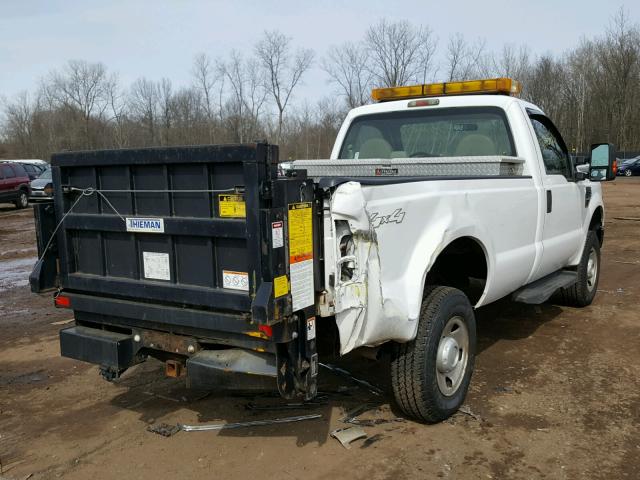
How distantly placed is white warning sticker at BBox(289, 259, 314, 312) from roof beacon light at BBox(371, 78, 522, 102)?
327 centimetres

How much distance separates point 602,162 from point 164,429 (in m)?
4.82

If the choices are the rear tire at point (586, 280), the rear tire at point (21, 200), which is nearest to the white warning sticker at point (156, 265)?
the rear tire at point (586, 280)

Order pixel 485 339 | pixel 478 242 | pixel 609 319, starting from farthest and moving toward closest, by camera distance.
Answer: pixel 609 319 → pixel 485 339 → pixel 478 242

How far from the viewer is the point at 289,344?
2898 mm

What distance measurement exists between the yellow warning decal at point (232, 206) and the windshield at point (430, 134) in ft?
9.22

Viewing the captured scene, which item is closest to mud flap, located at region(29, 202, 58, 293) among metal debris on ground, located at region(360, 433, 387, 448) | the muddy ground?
the muddy ground

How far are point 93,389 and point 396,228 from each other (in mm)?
2756

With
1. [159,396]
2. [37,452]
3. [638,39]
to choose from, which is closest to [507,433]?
[159,396]

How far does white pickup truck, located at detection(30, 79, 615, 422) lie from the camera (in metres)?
2.81

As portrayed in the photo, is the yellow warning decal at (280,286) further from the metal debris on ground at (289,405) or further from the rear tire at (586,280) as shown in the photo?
the rear tire at (586,280)

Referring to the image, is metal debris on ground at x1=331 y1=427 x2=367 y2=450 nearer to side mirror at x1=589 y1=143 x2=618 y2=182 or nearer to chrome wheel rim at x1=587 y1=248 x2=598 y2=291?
side mirror at x1=589 y1=143 x2=618 y2=182

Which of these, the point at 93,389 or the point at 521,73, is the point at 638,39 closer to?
the point at 521,73

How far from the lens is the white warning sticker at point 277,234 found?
2682 mm

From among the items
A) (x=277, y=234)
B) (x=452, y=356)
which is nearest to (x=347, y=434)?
(x=452, y=356)
